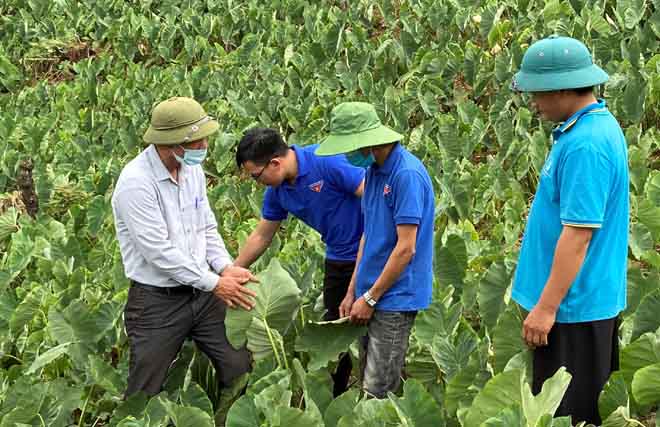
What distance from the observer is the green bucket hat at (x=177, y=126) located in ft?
11.9

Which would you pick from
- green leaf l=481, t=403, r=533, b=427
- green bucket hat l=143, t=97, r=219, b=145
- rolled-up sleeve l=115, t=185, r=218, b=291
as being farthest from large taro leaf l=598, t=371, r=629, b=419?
green bucket hat l=143, t=97, r=219, b=145

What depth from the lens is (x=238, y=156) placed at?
151 inches

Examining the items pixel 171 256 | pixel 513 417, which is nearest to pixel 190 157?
pixel 171 256

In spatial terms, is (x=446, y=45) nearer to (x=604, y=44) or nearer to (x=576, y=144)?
(x=604, y=44)

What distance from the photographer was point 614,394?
3.09 metres

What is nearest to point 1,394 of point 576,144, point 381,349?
point 381,349

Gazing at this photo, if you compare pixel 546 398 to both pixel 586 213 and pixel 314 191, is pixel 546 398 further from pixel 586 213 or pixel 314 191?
pixel 314 191

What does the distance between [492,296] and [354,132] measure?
3.65 feet

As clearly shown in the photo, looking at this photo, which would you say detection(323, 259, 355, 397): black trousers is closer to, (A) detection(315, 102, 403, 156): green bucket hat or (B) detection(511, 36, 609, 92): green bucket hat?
(A) detection(315, 102, 403, 156): green bucket hat

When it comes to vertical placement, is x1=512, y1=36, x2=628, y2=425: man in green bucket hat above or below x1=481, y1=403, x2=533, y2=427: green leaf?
above

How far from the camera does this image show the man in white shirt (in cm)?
363

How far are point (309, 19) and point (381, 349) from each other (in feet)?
23.4

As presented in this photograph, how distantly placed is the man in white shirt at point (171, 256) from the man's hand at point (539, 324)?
126cm

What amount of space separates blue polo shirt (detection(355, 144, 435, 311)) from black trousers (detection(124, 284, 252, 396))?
73 centimetres
